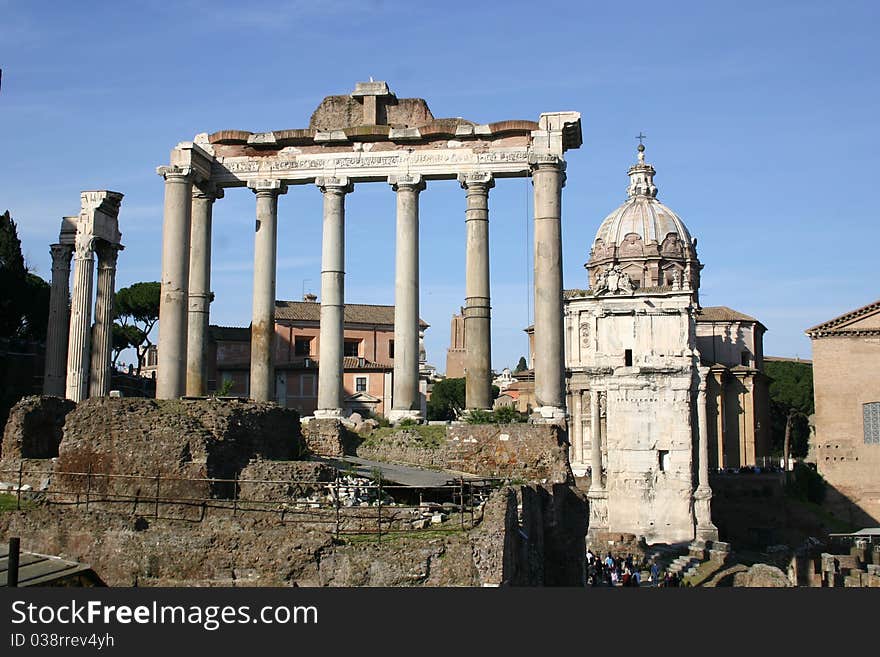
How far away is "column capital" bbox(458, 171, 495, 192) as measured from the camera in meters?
24.6

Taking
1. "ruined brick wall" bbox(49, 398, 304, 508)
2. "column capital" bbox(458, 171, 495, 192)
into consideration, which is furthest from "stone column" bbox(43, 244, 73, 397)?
"ruined brick wall" bbox(49, 398, 304, 508)

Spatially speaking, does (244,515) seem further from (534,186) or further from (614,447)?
(614,447)

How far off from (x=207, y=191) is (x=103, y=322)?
770 cm

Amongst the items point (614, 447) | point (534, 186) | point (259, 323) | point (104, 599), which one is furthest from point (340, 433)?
point (614, 447)

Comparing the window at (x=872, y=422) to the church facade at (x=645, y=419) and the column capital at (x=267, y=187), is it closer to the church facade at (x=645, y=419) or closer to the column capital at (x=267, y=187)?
the church facade at (x=645, y=419)

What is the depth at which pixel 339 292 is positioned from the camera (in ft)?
83.2

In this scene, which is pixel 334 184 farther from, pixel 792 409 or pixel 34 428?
pixel 792 409

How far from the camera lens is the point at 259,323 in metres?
25.9

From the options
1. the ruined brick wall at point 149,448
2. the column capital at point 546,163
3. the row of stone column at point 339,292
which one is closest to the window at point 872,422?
the row of stone column at point 339,292

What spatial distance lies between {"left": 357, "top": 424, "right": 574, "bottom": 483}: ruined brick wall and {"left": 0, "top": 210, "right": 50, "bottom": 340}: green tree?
94.1ft

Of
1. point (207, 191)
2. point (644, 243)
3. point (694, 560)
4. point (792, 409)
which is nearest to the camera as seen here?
point (207, 191)

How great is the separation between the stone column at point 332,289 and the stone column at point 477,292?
3.14 metres

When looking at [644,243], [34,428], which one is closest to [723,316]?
[644,243]

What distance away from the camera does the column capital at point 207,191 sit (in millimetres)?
26352
